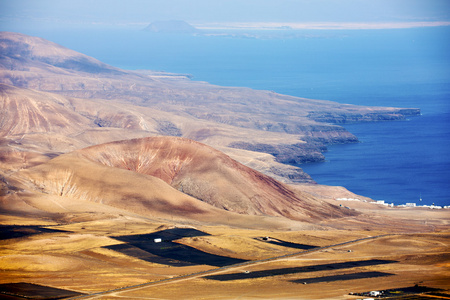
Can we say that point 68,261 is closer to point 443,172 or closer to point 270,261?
point 270,261

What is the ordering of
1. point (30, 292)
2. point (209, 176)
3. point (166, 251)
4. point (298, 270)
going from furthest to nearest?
1. point (209, 176)
2. point (166, 251)
3. point (298, 270)
4. point (30, 292)

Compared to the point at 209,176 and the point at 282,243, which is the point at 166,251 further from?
the point at 209,176

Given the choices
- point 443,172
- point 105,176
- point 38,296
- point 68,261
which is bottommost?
point 38,296

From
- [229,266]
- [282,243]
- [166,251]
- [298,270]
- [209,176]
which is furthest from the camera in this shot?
[209,176]

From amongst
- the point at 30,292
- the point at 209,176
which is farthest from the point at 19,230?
the point at 209,176

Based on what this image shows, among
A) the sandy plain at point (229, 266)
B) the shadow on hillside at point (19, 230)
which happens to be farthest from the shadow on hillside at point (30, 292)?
the shadow on hillside at point (19, 230)

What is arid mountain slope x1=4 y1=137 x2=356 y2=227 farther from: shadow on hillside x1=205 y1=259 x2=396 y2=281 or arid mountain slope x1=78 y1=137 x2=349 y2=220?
shadow on hillside x1=205 y1=259 x2=396 y2=281

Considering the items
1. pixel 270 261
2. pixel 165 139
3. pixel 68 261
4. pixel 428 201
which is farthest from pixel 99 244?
pixel 428 201

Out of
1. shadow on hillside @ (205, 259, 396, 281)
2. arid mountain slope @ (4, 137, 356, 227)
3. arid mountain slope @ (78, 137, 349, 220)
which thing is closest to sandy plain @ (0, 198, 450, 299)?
shadow on hillside @ (205, 259, 396, 281)

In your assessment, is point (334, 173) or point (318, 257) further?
point (334, 173)
